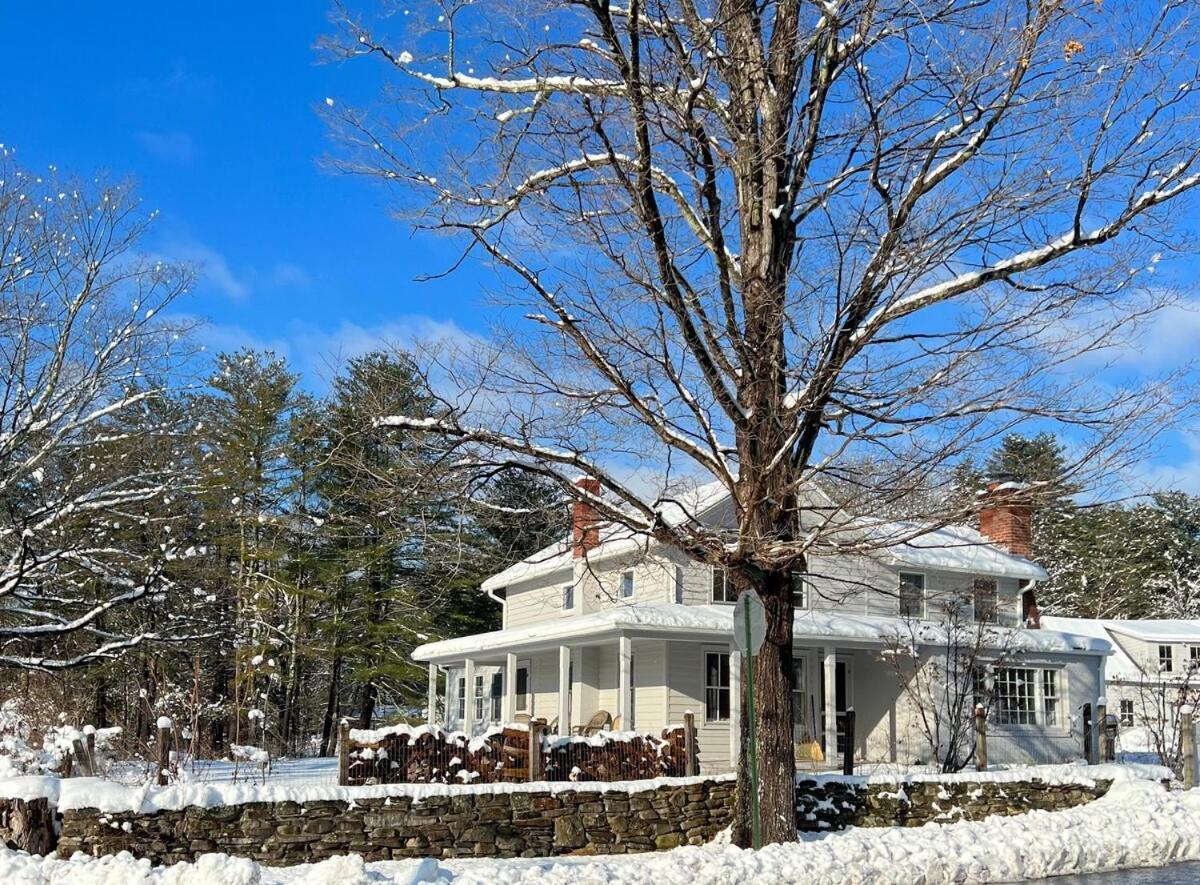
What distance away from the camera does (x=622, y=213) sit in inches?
472

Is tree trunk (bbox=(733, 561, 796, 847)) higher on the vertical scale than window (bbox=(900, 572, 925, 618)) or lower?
lower

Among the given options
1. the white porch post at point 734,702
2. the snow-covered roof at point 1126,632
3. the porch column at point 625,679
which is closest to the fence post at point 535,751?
the porch column at point 625,679

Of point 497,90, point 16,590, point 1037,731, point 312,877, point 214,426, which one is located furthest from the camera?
point 214,426

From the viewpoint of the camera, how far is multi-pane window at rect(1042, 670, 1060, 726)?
25766 mm

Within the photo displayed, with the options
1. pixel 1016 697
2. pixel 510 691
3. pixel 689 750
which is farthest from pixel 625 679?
pixel 1016 697

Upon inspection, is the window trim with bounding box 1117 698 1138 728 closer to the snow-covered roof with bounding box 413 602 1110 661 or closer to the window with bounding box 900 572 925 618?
the snow-covered roof with bounding box 413 602 1110 661

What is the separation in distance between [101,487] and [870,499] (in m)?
17.1

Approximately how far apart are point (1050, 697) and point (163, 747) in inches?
756

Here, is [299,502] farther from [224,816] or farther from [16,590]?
[224,816]

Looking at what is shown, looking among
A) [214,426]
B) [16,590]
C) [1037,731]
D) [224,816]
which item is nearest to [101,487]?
[16,590]

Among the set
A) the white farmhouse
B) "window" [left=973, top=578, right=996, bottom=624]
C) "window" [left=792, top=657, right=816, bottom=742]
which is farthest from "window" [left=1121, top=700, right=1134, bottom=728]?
"window" [left=792, top=657, right=816, bottom=742]

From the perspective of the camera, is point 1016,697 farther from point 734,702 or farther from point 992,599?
point 734,702

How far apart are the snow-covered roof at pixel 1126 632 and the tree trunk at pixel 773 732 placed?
32942 millimetres

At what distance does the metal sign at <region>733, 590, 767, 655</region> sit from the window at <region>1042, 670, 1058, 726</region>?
17690 mm
